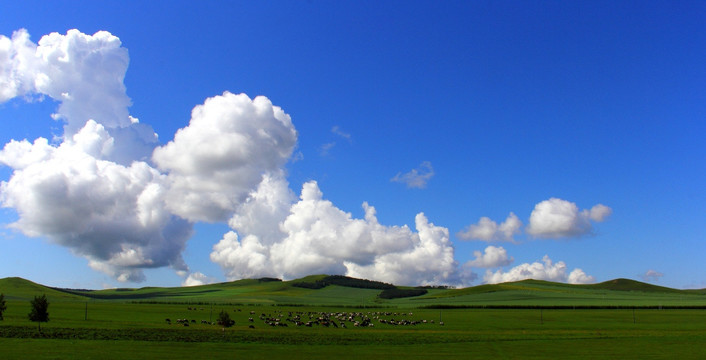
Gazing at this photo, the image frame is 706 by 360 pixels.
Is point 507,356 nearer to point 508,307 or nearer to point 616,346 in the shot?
point 616,346

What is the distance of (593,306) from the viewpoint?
142 m

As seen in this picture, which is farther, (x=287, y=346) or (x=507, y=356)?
(x=287, y=346)

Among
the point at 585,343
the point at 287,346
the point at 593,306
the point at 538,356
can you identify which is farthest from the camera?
the point at 593,306

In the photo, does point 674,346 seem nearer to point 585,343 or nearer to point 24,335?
point 585,343

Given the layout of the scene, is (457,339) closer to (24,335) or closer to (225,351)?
(225,351)

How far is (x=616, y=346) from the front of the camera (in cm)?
5053

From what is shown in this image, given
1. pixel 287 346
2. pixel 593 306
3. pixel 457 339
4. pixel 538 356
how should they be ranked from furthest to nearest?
pixel 593 306 < pixel 457 339 < pixel 287 346 < pixel 538 356

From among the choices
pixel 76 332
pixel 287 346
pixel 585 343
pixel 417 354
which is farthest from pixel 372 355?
pixel 76 332

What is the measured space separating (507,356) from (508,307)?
4347 inches

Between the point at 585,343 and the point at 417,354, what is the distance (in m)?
21.1

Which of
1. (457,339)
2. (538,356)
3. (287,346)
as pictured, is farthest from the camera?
(457,339)

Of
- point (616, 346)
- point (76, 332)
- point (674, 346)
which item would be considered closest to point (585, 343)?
point (616, 346)

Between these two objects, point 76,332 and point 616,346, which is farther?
point 76,332

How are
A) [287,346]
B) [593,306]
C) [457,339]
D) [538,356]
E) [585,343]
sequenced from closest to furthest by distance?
[538,356], [287,346], [585,343], [457,339], [593,306]
